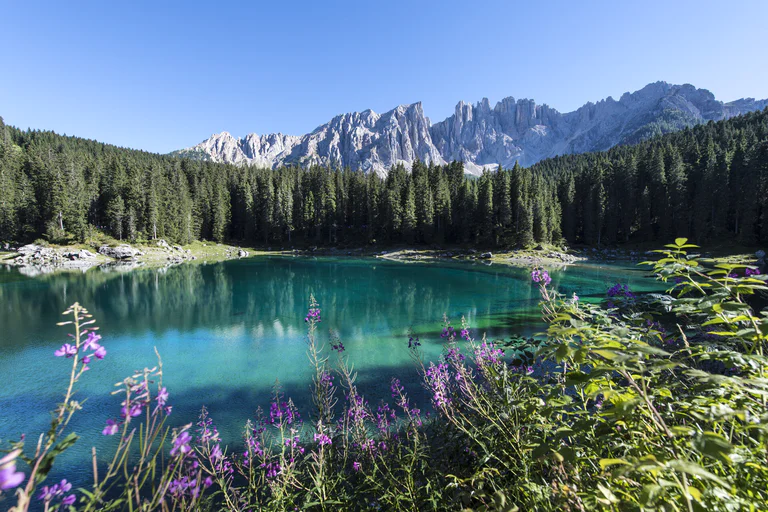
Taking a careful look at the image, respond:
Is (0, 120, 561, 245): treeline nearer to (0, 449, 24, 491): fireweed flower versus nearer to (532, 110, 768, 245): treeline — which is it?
(532, 110, 768, 245): treeline

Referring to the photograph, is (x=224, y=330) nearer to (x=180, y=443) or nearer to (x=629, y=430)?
(x=180, y=443)

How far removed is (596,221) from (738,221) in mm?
17981

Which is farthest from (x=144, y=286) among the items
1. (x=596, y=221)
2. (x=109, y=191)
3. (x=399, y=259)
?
(x=596, y=221)

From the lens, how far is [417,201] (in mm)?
66125

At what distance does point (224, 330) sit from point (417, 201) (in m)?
53.4

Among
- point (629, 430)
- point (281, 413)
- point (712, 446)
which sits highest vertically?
point (712, 446)

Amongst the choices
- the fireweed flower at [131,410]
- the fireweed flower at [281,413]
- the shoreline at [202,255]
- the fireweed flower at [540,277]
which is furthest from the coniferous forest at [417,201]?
the fireweed flower at [131,410]

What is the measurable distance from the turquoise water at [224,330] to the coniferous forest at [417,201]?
27.0m

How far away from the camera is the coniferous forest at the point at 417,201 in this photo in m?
A: 53.1

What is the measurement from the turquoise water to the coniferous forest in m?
27.0

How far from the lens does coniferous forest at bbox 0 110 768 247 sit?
53.1 m

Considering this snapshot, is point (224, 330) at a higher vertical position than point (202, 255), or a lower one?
lower

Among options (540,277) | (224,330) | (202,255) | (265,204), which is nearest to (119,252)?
(202,255)

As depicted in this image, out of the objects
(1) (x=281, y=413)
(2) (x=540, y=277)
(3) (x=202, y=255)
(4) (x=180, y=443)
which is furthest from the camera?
(3) (x=202, y=255)
